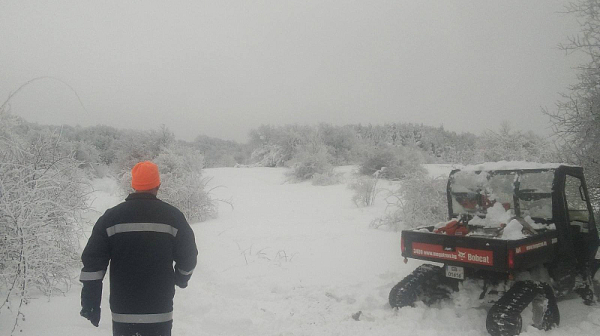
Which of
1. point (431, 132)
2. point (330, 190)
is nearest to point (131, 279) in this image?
point (330, 190)

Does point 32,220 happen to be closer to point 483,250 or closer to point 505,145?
point 483,250

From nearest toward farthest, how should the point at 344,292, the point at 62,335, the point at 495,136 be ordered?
the point at 62,335 → the point at 344,292 → the point at 495,136

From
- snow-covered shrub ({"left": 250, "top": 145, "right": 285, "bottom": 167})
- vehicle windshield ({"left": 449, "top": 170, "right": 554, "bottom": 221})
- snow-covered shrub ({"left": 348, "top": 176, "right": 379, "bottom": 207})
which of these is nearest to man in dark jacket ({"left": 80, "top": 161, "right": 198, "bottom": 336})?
vehicle windshield ({"left": 449, "top": 170, "right": 554, "bottom": 221})

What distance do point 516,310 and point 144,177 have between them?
401cm

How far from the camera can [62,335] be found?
377 cm

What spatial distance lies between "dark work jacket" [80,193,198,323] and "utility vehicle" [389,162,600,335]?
137 inches

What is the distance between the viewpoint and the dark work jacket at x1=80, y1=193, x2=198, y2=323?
291cm

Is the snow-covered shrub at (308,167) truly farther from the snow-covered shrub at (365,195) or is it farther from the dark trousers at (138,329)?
the dark trousers at (138,329)

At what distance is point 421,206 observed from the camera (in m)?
10.9

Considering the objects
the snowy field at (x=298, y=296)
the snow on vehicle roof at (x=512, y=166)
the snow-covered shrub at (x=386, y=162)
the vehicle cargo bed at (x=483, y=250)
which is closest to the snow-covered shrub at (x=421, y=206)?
the snowy field at (x=298, y=296)

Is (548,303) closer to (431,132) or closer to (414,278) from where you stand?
(414,278)

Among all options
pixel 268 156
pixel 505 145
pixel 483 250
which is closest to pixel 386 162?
pixel 505 145

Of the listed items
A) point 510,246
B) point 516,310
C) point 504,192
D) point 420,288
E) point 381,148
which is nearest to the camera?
point 516,310

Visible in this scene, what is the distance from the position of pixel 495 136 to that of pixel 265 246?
17543 mm
